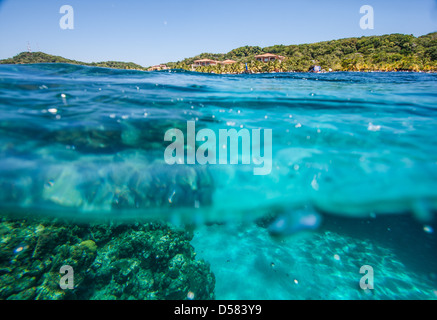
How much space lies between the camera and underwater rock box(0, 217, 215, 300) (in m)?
5.80

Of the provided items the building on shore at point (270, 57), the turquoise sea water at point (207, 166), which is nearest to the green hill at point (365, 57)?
the building on shore at point (270, 57)

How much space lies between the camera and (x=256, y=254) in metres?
9.78

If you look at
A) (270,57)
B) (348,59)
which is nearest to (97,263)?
(348,59)

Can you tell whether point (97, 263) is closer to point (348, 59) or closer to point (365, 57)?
point (348, 59)

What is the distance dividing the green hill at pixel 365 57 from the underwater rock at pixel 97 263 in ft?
120

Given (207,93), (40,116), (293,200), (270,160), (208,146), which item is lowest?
(293,200)

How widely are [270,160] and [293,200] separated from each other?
47.7 inches

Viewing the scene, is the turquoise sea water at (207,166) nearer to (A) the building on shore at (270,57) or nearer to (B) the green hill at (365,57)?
(B) the green hill at (365,57)

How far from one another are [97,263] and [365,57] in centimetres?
6211

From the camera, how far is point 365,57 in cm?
4566

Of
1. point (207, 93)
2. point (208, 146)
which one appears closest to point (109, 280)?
point (208, 146)

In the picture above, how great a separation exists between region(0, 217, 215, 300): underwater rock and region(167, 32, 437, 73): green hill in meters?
36.6

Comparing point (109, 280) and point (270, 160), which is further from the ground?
point (270, 160)

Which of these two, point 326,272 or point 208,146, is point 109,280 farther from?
point 326,272
